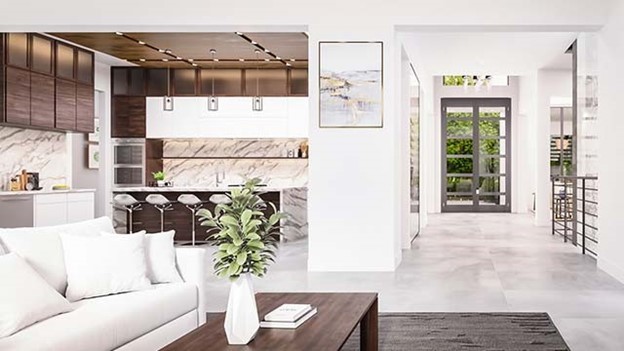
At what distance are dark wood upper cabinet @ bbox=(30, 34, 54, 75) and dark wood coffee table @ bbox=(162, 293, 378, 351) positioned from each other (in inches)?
255

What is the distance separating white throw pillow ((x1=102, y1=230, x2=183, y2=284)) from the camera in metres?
4.35

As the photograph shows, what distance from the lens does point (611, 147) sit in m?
7.29

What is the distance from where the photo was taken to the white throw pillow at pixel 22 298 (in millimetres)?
3145

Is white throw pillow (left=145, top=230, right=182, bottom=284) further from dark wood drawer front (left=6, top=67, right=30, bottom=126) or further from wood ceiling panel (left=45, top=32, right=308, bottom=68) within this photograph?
dark wood drawer front (left=6, top=67, right=30, bottom=126)

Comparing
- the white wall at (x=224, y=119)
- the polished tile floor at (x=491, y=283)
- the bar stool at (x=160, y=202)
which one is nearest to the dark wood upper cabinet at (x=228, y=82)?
the white wall at (x=224, y=119)

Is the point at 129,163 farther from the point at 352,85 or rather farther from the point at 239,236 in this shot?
the point at 239,236

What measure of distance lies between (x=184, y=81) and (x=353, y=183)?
5.60 meters

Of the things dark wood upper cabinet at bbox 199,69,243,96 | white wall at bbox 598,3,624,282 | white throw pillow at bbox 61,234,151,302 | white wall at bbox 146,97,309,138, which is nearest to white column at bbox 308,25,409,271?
white wall at bbox 598,3,624,282

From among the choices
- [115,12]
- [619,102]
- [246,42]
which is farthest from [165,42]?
[619,102]

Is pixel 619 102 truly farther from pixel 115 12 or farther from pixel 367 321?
pixel 115 12

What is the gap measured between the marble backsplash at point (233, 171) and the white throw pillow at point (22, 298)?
29.0 ft

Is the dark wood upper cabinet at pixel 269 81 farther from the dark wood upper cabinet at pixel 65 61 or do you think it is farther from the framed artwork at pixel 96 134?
the dark wood upper cabinet at pixel 65 61

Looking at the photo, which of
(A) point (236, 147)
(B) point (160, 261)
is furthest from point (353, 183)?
(A) point (236, 147)

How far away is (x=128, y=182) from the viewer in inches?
480
